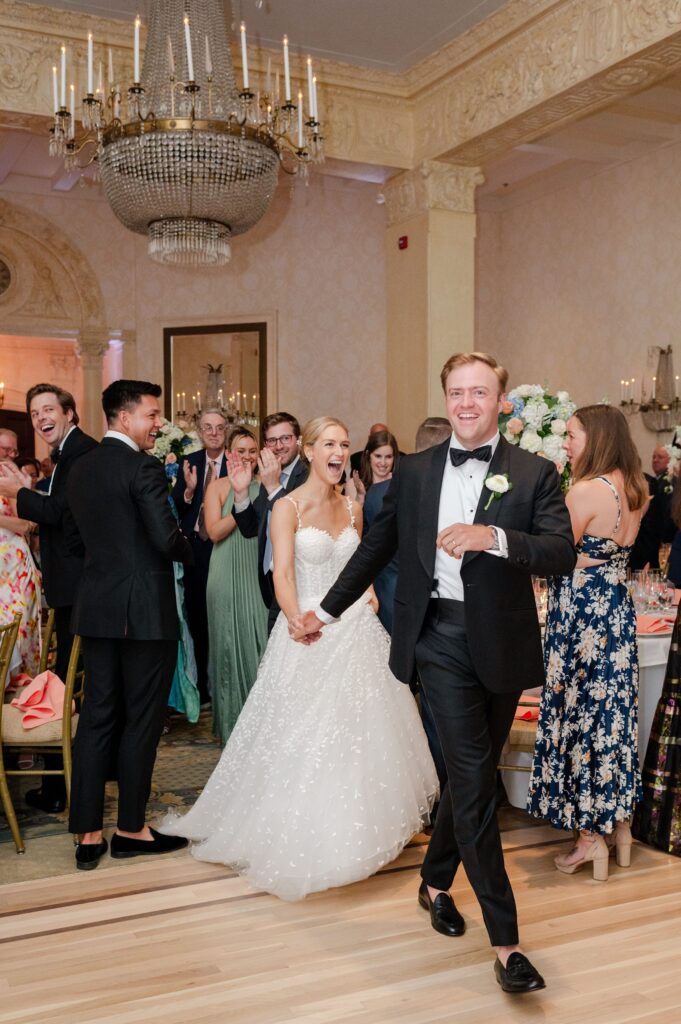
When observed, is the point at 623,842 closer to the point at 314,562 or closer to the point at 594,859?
the point at 594,859

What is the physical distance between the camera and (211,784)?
4.15 meters

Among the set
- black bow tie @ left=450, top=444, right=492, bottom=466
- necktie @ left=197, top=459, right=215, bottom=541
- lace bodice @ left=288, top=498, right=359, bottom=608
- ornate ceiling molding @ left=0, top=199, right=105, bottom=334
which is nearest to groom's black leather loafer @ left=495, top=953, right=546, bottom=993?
black bow tie @ left=450, top=444, right=492, bottom=466

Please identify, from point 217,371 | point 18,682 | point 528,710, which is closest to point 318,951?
point 528,710

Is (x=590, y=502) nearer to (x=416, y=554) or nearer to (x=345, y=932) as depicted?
(x=416, y=554)

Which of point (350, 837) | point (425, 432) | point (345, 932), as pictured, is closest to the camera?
point (345, 932)

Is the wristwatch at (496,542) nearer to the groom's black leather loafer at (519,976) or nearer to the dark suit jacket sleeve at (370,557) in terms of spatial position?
the dark suit jacket sleeve at (370,557)

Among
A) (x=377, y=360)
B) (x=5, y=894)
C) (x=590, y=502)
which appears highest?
(x=377, y=360)

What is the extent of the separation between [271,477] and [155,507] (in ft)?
3.72

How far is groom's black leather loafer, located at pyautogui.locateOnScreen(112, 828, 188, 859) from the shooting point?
161 inches

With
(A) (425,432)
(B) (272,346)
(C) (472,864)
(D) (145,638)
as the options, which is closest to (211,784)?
(D) (145,638)

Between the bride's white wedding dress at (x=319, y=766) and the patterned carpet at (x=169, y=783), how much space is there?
1.99 ft

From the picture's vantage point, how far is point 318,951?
3232 millimetres

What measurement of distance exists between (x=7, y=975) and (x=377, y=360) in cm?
936

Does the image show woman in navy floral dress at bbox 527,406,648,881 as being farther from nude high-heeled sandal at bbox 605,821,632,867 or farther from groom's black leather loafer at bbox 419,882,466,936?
groom's black leather loafer at bbox 419,882,466,936
